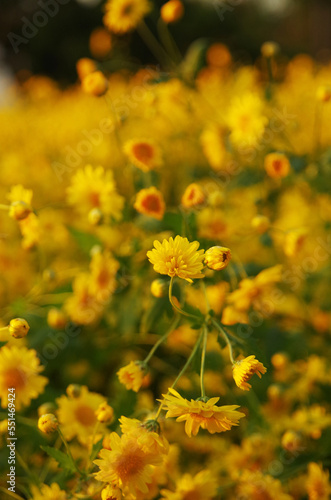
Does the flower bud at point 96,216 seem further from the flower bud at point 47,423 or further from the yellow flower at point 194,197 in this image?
the flower bud at point 47,423

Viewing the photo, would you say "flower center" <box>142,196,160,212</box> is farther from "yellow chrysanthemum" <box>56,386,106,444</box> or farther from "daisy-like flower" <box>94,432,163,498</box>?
"daisy-like flower" <box>94,432,163,498</box>

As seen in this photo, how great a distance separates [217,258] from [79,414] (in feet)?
1.38

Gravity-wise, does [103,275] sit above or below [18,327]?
below

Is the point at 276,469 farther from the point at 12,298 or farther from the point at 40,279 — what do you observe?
the point at 12,298

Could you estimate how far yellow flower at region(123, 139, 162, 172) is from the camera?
1.15m

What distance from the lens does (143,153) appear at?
1160 mm

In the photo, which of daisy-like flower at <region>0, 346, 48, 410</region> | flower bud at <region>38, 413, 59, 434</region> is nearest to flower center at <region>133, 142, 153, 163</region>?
daisy-like flower at <region>0, 346, 48, 410</region>

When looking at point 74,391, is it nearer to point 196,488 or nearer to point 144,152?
point 196,488

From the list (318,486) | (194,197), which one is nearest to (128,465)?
(318,486)

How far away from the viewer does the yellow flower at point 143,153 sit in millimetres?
1150

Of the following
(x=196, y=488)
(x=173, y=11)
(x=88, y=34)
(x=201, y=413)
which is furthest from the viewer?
(x=88, y=34)

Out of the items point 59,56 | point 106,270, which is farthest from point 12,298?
point 59,56

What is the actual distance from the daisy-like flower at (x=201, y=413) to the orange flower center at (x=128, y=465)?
0.08 meters

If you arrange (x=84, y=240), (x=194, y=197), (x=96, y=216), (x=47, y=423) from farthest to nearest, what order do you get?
(x=84, y=240) < (x=96, y=216) < (x=194, y=197) < (x=47, y=423)
